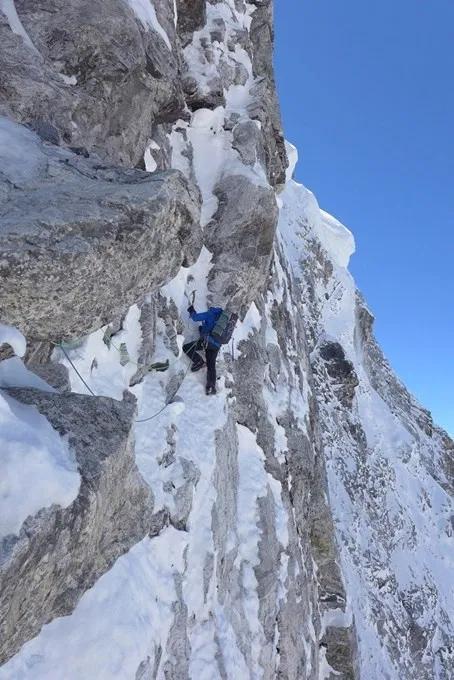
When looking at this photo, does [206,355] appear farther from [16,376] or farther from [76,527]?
[76,527]

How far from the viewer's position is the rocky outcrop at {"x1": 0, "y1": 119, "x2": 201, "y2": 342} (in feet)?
19.5

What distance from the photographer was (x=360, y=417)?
1231 inches

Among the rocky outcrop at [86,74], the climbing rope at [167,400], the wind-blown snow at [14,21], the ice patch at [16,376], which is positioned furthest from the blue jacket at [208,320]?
the wind-blown snow at [14,21]

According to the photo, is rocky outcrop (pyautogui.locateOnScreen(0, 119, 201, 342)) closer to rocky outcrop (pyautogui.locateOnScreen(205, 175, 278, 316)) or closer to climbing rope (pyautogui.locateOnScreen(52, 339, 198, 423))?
climbing rope (pyautogui.locateOnScreen(52, 339, 198, 423))

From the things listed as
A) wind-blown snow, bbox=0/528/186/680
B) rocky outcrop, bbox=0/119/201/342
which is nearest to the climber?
rocky outcrop, bbox=0/119/201/342

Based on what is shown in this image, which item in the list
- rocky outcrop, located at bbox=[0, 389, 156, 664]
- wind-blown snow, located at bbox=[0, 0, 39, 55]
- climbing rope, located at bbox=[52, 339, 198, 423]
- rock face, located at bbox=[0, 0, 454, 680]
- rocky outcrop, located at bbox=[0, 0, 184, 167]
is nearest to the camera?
rocky outcrop, located at bbox=[0, 389, 156, 664]

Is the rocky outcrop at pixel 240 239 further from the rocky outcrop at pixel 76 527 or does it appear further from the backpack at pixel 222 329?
the rocky outcrop at pixel 76 527

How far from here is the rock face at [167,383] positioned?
5652 millimetres

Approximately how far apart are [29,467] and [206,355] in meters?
7.27

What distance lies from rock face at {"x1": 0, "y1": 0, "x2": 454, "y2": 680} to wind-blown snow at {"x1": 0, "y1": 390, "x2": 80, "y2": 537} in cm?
16

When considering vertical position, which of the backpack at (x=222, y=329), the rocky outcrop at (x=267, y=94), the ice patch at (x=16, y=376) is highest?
the rocky outcrop at (x=267, y=94)

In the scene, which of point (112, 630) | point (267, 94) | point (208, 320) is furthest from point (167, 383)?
point (267, 94)

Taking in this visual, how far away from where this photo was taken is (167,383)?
1074cm

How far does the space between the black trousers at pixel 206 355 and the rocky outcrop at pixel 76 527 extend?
193 inches
